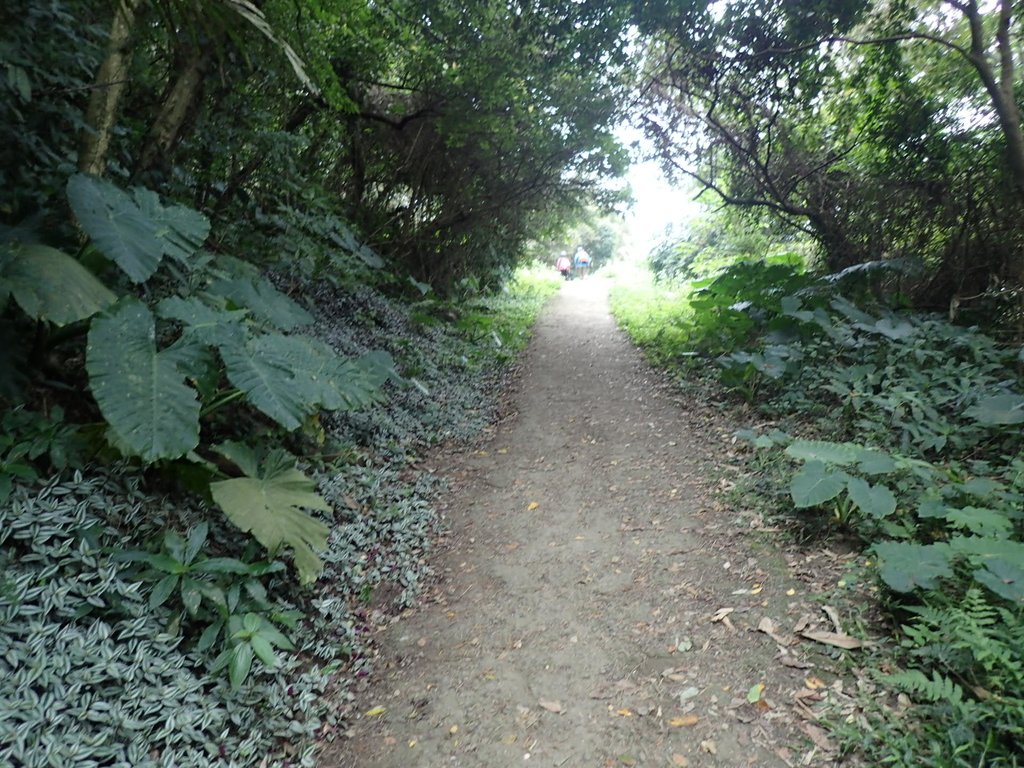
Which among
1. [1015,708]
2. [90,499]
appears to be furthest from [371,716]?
[1015,708]

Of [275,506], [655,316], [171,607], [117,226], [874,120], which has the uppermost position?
[874,120]

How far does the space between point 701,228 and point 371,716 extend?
16.9m

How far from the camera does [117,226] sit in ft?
10.5

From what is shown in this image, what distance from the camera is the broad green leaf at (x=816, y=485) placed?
11.9 ft

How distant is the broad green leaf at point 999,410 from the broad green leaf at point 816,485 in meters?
1.46

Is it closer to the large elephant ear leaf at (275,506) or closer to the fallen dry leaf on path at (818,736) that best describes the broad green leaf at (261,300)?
the large elephant ear leaf at (275,506)

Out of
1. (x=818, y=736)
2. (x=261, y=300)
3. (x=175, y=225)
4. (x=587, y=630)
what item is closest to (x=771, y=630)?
(x=818, y=736)

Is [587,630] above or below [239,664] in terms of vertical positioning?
above

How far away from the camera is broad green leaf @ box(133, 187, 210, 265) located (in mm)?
3471

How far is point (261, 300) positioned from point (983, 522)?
15.2ft

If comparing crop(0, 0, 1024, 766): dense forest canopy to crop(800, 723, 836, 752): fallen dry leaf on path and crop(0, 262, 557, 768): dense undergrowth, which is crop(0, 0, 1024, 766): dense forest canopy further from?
crop(800, 723, 836, 752): fallen dry leaf on path

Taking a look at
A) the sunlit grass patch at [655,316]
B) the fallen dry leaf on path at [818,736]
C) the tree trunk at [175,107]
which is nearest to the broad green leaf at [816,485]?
the fallen dry leaf on path at [818,736]

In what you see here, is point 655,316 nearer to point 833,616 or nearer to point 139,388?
point 833,616

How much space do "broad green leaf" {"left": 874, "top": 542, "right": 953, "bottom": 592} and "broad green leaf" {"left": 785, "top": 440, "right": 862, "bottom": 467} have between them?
0.85m
